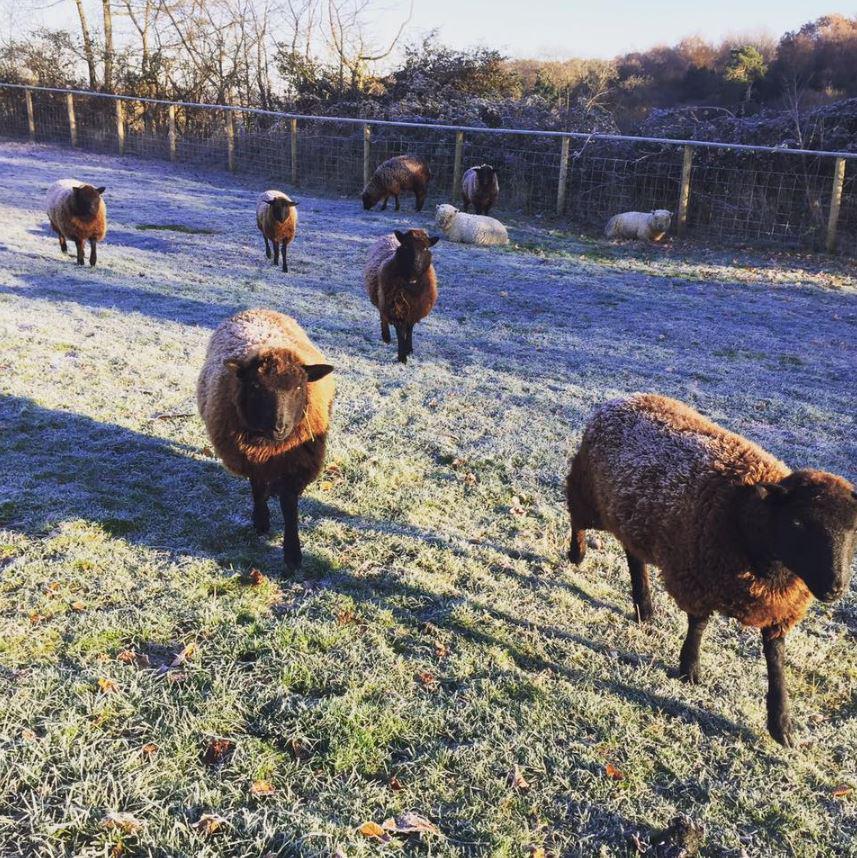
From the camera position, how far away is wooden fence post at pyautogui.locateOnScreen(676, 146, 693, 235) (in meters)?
15.6

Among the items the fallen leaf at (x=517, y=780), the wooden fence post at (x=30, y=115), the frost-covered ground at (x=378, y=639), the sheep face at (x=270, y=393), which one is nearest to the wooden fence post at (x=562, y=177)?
the frost-covered ground at (x=378, y=639)

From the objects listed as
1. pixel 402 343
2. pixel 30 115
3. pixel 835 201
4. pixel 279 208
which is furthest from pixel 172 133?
pixel 835 201

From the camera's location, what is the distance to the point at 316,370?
4125mm

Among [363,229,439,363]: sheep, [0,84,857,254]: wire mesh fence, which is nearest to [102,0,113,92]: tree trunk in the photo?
[0,84,857,254]: wire mesh fence

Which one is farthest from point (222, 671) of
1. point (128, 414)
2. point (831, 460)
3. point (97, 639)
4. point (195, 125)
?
point (195, 125)

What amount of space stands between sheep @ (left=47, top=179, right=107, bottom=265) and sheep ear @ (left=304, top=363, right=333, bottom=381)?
8024 millimetres

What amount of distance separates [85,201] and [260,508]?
26.6 ft

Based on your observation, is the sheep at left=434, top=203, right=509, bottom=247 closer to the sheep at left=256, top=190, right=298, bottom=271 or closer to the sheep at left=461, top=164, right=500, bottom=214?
the sheep at left=461, top=164, right=500, bottom=214

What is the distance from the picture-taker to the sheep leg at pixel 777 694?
3131 mm

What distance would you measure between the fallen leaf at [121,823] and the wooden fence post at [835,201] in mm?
16116

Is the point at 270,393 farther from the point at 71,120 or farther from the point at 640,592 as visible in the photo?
the point at 71,120

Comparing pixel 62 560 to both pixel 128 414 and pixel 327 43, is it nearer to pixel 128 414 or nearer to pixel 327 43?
pixel 128 414

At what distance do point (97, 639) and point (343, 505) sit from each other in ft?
6.37

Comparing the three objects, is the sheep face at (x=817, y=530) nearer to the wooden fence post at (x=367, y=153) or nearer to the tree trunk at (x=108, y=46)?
the wooden fence post at (x=367, y=153)
